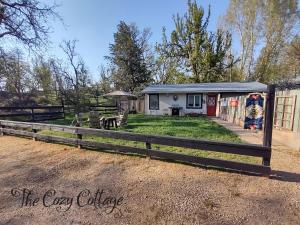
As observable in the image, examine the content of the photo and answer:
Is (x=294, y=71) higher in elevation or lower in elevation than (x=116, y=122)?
higher

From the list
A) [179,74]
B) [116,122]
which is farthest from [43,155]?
[179,74]

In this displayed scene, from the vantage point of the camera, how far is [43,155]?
5.12 metres

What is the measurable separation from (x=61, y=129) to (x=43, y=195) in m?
3.15

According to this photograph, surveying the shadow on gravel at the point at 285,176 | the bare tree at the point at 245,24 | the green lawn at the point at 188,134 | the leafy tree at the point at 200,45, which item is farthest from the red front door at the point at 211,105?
the bare tree at the point at 245,24

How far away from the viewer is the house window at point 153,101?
1698 cm

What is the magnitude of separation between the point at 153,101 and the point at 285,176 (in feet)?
45.7

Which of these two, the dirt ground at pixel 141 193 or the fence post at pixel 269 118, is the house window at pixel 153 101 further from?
the fence post at pixel 269 118

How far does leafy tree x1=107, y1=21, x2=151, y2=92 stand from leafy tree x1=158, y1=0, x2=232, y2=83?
5.69 meters

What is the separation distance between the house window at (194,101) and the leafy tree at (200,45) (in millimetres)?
9443

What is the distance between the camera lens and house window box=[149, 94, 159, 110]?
1698cm

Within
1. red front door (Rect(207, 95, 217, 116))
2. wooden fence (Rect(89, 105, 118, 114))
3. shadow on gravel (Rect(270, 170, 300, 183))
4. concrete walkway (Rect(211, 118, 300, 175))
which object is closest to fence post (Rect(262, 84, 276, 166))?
shadow on gravel (Rect(270, 170, 300, 183))

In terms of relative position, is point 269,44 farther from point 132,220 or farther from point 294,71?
point 132,220

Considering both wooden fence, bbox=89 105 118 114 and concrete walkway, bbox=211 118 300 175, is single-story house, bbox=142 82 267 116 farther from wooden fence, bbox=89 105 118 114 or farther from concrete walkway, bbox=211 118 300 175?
concrete walkway, bbox=211 118 300 175

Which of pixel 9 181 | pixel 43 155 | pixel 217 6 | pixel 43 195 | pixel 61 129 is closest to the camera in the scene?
A: pixel 43 195
